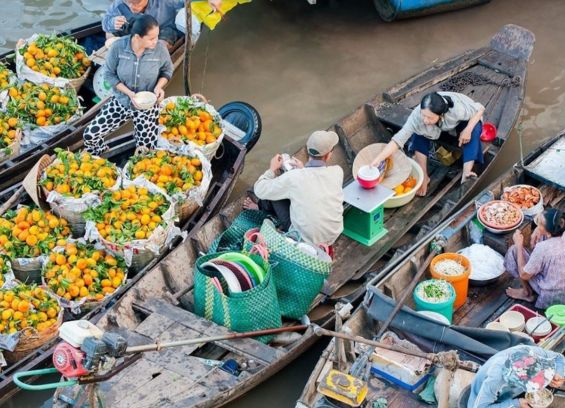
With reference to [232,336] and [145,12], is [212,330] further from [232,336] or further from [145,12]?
[145,12]

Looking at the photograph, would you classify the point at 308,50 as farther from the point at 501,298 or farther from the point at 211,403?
the point at 211,403

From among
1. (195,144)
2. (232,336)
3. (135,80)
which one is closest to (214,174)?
(195,144)

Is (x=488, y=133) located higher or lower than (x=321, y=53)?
higher

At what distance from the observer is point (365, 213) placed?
7105 mm

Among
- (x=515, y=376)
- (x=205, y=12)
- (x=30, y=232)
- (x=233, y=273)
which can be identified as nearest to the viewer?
(x=515, y=376)

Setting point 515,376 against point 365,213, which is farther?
point 365,213

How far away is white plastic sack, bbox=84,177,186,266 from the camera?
6770mm

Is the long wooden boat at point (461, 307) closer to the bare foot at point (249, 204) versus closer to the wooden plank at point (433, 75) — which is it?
the bare foot at point (249, 204)

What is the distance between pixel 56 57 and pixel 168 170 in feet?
6.80

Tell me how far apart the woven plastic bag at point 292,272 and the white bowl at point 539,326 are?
138 centimetres

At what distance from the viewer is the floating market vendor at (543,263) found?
6.04 m

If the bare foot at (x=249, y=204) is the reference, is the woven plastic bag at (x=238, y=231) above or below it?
above

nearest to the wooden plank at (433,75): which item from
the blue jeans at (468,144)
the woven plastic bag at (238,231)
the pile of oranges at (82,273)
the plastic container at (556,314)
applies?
the blue jeans at (468,144)

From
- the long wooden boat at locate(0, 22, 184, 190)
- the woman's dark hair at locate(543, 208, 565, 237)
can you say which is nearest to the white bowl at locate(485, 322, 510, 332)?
the woman's dark hair at locate(543, 208, 565, 237)
